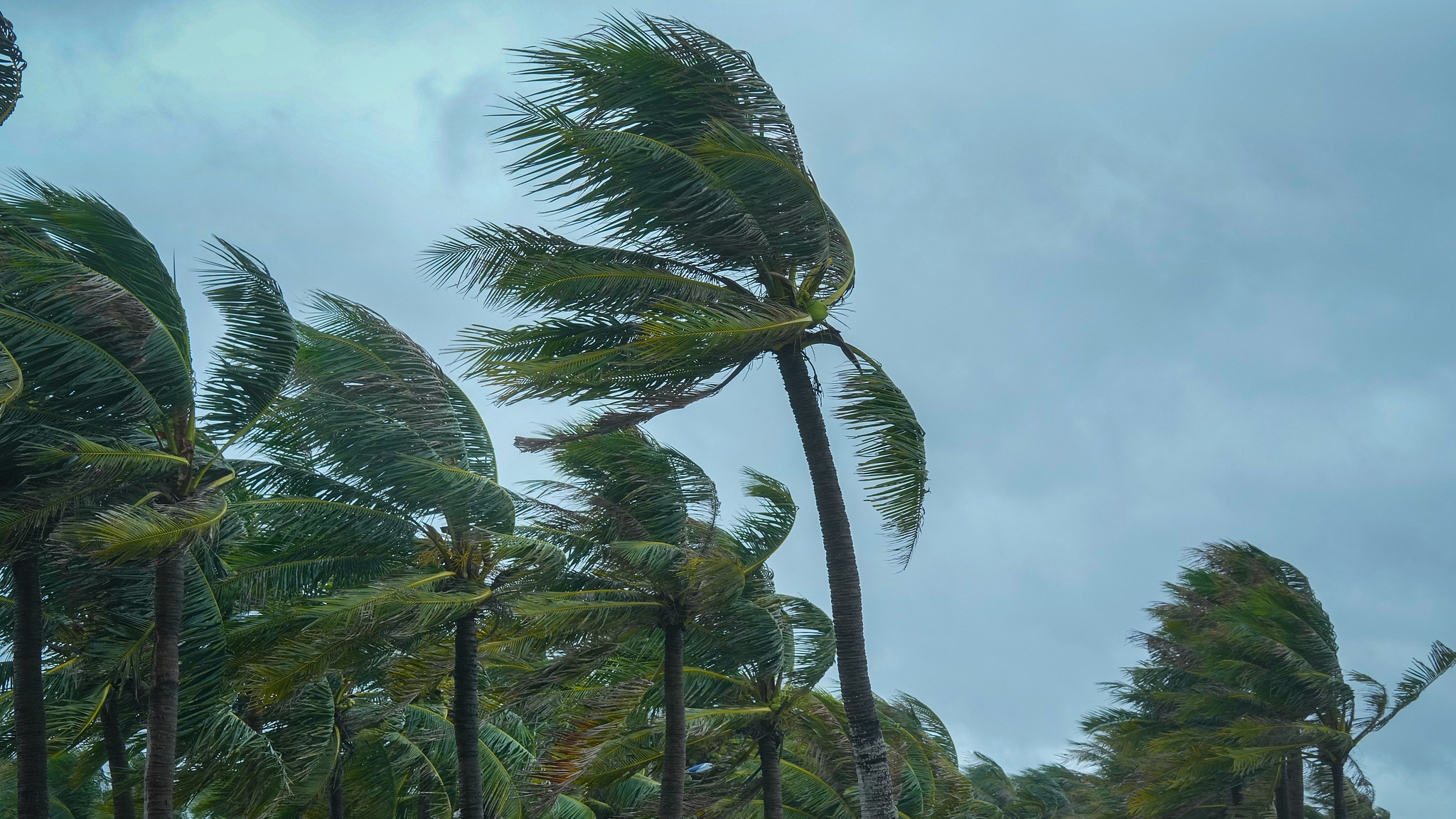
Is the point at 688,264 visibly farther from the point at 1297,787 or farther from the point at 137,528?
the point at 1297,787

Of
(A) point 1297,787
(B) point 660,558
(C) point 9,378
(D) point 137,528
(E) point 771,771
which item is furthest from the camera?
(A) point 1297,787

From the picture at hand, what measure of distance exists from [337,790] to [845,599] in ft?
38.0

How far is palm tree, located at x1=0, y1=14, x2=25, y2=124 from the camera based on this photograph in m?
10.3

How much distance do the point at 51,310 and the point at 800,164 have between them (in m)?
6.91

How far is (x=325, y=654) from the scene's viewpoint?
41.9ft

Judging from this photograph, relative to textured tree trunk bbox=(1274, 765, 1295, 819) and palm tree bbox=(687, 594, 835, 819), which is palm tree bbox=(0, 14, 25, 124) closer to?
palm tree bbox=(687, 594, 835, 819)

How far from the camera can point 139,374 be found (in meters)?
11.2

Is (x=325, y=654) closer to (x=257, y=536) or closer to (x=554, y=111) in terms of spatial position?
(x=257, y=536)

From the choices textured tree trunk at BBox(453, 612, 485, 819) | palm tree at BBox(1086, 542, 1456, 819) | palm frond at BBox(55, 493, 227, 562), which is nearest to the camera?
palm frond at BBox(55, 493, 227, 562)

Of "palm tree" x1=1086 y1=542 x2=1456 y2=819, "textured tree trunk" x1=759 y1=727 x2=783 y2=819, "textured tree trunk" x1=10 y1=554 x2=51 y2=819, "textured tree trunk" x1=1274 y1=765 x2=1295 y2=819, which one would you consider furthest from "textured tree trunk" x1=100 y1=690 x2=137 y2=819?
"textured tree trunk" x1=1274 y1=765 x2=1295 y2=819

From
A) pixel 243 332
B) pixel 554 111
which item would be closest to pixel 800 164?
pixel 554 111

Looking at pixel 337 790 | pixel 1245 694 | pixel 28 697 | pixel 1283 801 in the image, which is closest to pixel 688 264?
pixel 28 697

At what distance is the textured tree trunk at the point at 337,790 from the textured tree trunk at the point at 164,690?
7.77 m

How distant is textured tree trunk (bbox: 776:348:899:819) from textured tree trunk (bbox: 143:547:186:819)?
587 centimetres
